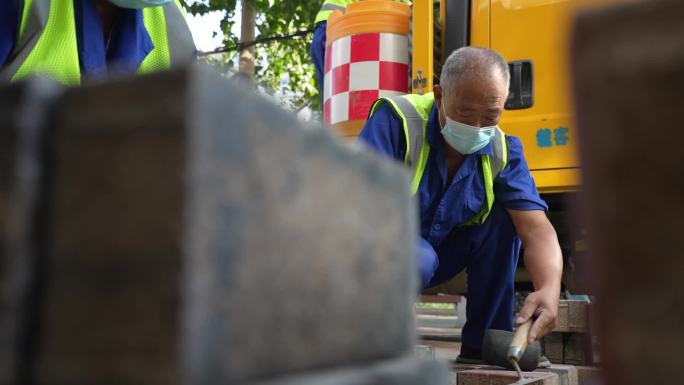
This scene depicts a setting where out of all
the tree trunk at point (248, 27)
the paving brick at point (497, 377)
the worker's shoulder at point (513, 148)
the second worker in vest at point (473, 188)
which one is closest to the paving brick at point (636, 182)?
the paving brick at point (497, 377)

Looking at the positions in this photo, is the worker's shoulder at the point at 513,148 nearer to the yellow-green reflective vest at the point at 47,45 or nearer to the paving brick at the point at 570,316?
the paving brick at the point at 570,316

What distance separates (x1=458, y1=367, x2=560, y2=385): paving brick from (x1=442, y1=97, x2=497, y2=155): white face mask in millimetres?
724

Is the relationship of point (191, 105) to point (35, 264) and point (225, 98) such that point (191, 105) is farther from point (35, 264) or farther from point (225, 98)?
point (35, 264)

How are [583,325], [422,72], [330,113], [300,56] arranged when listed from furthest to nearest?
[300,56] < [330,113] < [422,72] < [583,325]

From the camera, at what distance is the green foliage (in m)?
7.52

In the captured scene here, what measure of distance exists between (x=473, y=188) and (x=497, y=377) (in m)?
0.69

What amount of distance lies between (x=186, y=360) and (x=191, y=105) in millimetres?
154

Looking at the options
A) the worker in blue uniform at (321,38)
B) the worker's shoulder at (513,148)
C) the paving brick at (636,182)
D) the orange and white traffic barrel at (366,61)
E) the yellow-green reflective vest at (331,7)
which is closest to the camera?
the paving brick at (636,182)

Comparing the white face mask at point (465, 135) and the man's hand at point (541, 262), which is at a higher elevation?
the white face mask at point (465, 135)

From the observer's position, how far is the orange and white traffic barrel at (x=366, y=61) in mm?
3258

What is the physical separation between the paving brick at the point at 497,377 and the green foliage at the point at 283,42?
15.6 feet

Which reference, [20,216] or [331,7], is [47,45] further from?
[331,7]

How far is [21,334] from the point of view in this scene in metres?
0.46

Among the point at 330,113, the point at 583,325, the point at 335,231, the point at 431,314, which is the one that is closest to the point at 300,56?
the point at 431,314
